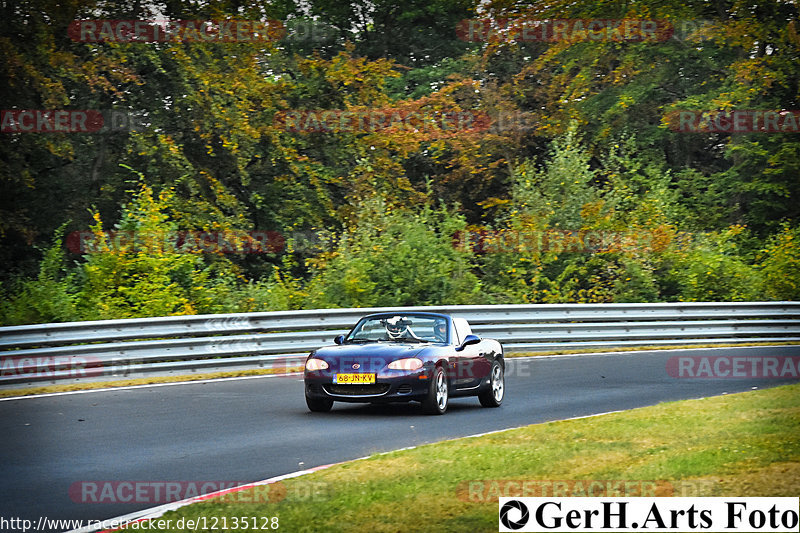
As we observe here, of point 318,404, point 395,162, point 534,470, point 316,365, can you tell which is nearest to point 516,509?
point 534,470

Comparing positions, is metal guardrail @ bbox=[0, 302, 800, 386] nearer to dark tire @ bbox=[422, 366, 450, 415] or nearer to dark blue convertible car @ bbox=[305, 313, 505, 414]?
dark blue convertible car @ bbox=[305, 313, 505, 414]

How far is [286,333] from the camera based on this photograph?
785 inches

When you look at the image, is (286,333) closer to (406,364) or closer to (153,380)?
(153,380)

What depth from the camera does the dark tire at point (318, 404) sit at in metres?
13.9

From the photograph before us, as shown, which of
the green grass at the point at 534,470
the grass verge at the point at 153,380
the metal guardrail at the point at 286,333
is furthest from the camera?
the metal guardrail at the point at 286,333

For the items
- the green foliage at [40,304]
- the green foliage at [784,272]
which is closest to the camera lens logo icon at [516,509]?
the green foliage at [40,304]

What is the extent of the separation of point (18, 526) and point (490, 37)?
35.2 m

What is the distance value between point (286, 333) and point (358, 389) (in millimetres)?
6628

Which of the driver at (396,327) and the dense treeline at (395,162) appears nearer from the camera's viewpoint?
the driver at (396,327)

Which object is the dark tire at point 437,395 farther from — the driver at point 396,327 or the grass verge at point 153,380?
the grass verge at point 153,380

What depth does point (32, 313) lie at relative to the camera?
20.2 metres

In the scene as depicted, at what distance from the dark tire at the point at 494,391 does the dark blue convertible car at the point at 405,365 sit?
0.01 m

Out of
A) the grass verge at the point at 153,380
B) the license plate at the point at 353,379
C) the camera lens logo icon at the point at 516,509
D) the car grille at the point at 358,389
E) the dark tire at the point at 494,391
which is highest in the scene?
the camera lens logo icon at the point at 516,509

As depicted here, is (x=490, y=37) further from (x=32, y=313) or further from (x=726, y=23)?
(x=32, y=313)
